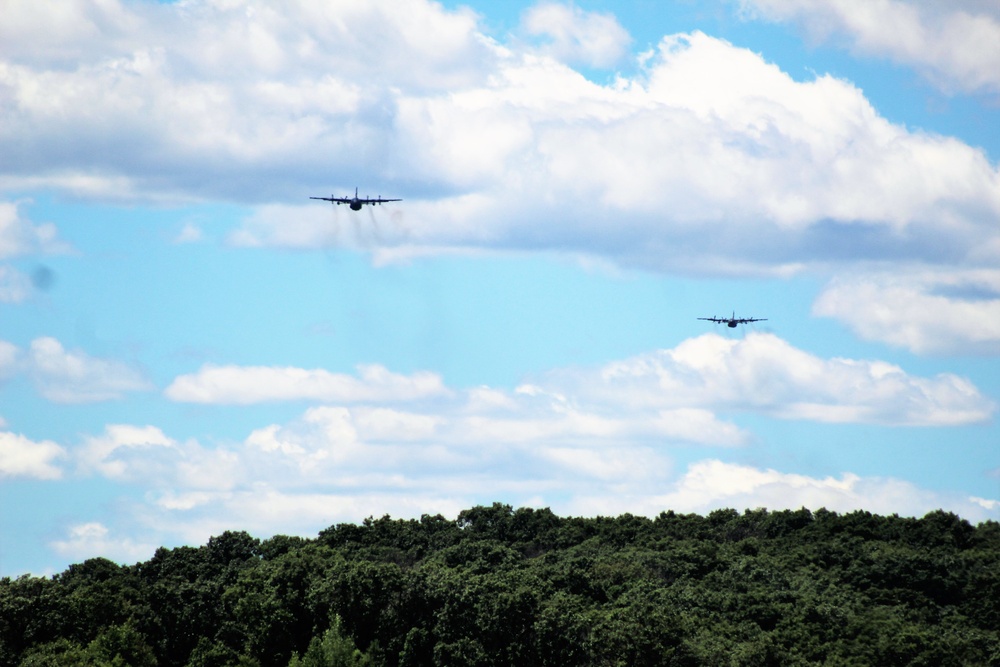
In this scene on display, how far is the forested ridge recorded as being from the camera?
119812mm

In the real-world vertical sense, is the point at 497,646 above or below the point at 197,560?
below

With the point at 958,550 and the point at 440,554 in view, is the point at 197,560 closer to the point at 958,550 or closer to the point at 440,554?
the point at 440,554

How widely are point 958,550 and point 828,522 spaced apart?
1492cm

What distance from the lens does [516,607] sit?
12075 cm

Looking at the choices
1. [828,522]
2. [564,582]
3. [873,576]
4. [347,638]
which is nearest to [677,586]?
[564,582]

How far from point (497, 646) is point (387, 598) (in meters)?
10.1

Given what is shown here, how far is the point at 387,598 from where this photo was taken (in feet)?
413

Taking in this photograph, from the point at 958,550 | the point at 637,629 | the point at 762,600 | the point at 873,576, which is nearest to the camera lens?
the point at 637,629

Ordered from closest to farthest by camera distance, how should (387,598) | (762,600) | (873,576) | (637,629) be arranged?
(637,629) < (387,598) < (762,600) < (873,576)

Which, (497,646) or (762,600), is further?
(762,600)

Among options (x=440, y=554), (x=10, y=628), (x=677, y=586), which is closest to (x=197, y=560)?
(x=440, y=554)

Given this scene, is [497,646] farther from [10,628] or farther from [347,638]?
[10,628]

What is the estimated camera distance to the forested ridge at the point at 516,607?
119812 mm

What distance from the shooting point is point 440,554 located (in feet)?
557
